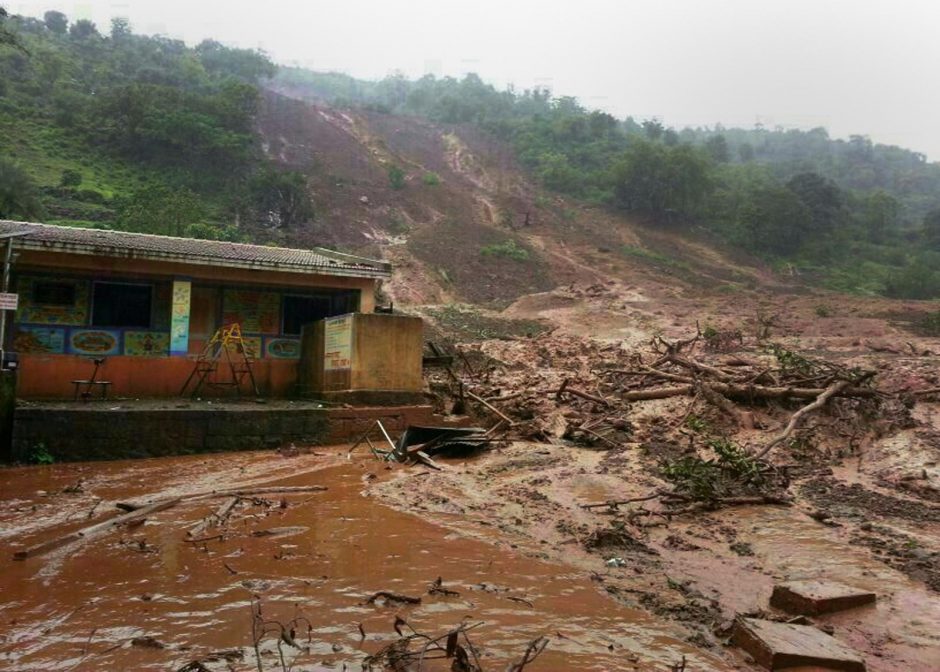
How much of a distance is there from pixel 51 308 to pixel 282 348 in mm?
4345

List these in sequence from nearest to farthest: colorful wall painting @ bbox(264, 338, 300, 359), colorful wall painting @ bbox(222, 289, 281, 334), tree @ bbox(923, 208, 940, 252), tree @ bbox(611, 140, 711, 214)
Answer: colorful wall painting @ bbox(222, 289, 281, 334) < colorful wall painting @ bbox(264, 338, 300, 359) < tree @ bbox(611, 140, 711, 214) < tree @ bbox(923, 208, 940, 252)

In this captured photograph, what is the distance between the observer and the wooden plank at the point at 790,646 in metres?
3.42

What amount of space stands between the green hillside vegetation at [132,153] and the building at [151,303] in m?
14.3

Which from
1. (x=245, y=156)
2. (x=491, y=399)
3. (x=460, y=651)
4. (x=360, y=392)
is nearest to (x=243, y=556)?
(x=460, y=651)

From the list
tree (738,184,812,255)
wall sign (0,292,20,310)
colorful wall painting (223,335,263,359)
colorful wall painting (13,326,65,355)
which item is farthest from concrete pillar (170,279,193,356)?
tree (738,184,812,255)

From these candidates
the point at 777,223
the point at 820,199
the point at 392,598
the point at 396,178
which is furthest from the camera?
the point at 396,178

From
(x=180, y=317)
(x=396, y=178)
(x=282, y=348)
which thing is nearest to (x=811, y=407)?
(x=282, y=348)

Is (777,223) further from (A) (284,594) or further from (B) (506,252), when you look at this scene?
(A) (284,594)

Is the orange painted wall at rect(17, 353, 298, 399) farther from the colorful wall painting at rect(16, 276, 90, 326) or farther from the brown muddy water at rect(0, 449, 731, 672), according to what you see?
the brown muddy water at rect(0, 449, 731, 672)

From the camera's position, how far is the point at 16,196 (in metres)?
25.4

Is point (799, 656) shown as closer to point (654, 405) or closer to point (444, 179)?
point (654, 405)

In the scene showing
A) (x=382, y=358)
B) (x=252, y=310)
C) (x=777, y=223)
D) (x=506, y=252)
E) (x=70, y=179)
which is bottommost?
(x=382, y=358)

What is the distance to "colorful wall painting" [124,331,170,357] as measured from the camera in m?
12.9

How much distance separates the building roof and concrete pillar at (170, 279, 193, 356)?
0.69m
